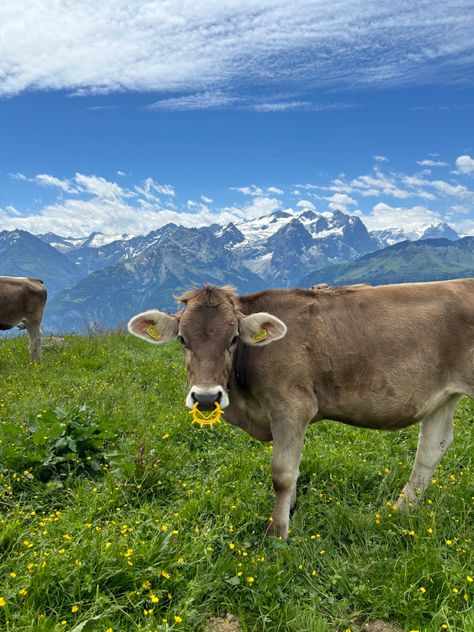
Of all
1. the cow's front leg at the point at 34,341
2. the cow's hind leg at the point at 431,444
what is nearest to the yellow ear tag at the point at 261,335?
the cow's hind leg at the point at 431,444

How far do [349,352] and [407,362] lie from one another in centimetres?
68

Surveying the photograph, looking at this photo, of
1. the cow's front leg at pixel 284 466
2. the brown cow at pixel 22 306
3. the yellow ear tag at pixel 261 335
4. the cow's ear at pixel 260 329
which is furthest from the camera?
the brown cow at pixel 22 306

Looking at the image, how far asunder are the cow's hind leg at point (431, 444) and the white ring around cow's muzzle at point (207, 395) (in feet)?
10.2

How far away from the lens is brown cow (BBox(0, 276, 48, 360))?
15.9 m

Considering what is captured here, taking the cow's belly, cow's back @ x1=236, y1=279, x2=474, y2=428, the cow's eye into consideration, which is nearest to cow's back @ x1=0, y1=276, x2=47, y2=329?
the cow's eye

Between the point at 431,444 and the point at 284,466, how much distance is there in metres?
2.24

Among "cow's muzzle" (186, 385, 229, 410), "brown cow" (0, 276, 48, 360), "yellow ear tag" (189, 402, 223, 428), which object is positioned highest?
"cow's muzzle" (186, 385, 229, 410)

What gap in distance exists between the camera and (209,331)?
5445mm

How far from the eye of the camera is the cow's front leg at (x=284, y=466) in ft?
18.6

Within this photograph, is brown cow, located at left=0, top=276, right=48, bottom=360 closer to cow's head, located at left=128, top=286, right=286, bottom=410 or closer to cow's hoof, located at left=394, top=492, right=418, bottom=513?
cow's head, located at left=128, top=286, right=286, bottom=410

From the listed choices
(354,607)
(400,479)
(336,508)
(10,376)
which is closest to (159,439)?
(336,508)

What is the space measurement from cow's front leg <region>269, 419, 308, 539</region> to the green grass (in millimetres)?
196

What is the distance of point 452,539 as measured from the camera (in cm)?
548

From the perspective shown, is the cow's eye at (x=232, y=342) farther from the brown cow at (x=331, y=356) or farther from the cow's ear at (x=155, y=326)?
the cow's ear at (x=155, y=326)
